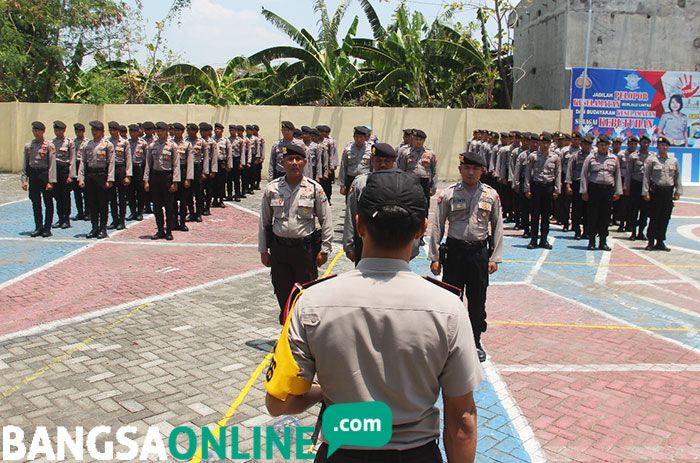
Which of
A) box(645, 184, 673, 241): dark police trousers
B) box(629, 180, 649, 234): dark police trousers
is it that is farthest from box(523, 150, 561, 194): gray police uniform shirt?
box(629, 180, 649, 234): dark police trousers

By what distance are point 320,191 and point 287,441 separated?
2.45 metres

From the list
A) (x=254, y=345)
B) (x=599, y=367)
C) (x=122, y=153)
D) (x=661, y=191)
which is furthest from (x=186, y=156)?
(x=599, y=367)

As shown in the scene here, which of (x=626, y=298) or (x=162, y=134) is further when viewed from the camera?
(x=162, y=134)

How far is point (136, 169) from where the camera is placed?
→ 1330cm

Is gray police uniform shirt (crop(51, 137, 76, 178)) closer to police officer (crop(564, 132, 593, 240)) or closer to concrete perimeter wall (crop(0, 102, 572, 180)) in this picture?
police officer (crop(564, 132, 593, 240))

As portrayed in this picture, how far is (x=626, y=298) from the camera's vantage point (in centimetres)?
862

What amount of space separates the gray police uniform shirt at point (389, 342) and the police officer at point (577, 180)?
444 inches

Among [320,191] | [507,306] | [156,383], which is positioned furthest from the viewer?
[507,306]

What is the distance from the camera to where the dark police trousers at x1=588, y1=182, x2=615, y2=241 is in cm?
1179

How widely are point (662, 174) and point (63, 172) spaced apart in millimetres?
11048

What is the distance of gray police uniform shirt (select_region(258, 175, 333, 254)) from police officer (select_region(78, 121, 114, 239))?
6.60 metres

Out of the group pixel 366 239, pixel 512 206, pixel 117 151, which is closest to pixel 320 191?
pixel 366 239

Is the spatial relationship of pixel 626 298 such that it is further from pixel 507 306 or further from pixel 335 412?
pixel 335 412

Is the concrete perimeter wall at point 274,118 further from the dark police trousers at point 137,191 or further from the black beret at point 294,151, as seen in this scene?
the black beret at point 294,151
